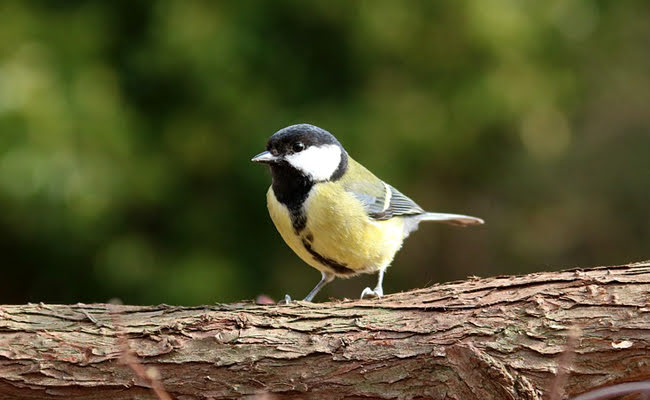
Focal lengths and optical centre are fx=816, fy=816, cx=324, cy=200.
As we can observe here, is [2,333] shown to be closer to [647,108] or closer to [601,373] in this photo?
[601,373]

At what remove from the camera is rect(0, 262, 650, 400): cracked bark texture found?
1992 mm

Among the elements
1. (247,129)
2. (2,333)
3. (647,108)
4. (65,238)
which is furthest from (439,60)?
(2,333)

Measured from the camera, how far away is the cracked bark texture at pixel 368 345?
1992 millimetres

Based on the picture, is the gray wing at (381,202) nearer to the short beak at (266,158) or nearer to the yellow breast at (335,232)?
the yellow breast at (335,232)

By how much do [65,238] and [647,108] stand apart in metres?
3.95

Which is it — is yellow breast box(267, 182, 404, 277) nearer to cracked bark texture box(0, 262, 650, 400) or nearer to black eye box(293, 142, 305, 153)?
black eye box(293, 142, 305, 153)

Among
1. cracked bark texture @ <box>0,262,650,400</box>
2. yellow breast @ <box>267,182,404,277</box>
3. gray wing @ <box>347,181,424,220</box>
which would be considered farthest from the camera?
gray wing @ <box>347,181,424,220</box>

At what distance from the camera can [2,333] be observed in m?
2.20

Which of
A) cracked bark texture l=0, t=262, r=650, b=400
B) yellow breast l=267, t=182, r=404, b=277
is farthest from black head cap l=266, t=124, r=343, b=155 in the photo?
cracked bark texture l=0, t=262, r=650, b=400

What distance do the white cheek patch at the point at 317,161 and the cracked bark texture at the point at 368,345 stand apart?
62cm

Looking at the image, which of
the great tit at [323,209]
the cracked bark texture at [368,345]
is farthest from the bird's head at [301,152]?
the cracked bark texture at [368,345]

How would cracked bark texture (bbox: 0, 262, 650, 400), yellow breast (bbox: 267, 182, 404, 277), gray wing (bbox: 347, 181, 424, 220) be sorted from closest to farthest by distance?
1. cracked bark texture (bbox: 0, 262, 650, 400)
2. yellow breast (bbox: 267, 182, 404, 277)
3. gray wing (bbox: 347, 181, 424, 220)

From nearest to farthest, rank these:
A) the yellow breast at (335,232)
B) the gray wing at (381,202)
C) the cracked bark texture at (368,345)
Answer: the cracked bark texture at (368,345), the yellow breast at (335,232), the gray wing at (381,202)

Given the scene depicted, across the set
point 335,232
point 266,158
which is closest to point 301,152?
point 266,158
